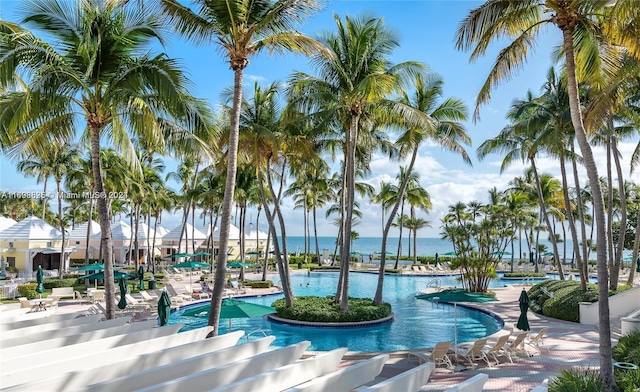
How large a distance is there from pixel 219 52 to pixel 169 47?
4.83ft

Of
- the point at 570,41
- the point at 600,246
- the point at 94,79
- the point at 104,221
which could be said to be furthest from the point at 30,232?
the point at 600,246

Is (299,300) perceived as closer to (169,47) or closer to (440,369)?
(440,369)

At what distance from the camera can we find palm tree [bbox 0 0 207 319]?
35.7ft

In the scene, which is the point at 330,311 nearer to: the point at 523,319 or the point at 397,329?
the point at 397,329

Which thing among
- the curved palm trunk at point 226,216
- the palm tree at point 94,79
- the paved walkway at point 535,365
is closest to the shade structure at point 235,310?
the curved palm trunk at point 226,216

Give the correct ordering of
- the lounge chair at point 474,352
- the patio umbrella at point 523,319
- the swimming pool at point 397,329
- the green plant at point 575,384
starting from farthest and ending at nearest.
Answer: the swimming pool at point 397,329 < the patio umbrella at point 523,319 < the lounge chair at point 474,352 < the green plant at point 575,384

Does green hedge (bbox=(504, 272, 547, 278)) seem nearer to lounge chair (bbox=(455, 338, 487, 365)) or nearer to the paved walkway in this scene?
the paved walkway

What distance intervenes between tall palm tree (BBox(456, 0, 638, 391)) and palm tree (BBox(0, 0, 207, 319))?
23.0 feet

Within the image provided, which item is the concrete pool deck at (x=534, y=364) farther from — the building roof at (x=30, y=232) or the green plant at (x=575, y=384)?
the building roof at (x=30, y=232)

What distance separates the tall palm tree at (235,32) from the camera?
11.1m

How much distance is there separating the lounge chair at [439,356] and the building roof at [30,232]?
2952 centimetres

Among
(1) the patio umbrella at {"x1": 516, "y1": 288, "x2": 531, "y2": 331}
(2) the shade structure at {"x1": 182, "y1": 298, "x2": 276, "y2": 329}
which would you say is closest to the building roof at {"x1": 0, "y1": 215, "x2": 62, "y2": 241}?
(2) the shade structure at {"x1": 182, "y1": 298, "x2": 276, "y2": 329}

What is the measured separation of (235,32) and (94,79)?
3909 mm

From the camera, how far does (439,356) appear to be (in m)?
11.3
